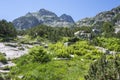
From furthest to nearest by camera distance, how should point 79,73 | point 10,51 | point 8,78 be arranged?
point 10,51
point 79,73
point 8,78

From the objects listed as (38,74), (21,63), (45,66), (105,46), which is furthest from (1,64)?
(105,46)

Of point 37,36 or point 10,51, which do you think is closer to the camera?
point 10,51

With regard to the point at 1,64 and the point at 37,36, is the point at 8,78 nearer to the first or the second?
the point at 1,64

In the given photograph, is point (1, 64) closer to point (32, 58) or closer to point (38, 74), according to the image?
point (32, 58)

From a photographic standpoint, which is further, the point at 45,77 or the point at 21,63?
the point at 21,63

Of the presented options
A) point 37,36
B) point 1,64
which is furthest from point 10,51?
point 37,36

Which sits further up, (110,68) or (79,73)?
(110,68)

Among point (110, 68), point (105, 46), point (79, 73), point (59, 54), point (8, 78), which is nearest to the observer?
point (110, 68)

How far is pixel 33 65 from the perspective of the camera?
32.6 m

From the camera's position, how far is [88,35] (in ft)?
296

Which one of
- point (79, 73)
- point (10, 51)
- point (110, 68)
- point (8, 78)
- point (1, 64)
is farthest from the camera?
point (10, 51)

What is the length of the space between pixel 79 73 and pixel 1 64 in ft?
34.9

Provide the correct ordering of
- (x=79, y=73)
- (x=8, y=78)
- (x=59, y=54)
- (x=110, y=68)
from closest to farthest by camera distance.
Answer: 1. (x=110, y=68)
2. (x=8, y=78)
3. (x=79, y=73)
4. (x=59, y=54)

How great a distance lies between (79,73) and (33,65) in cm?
575
